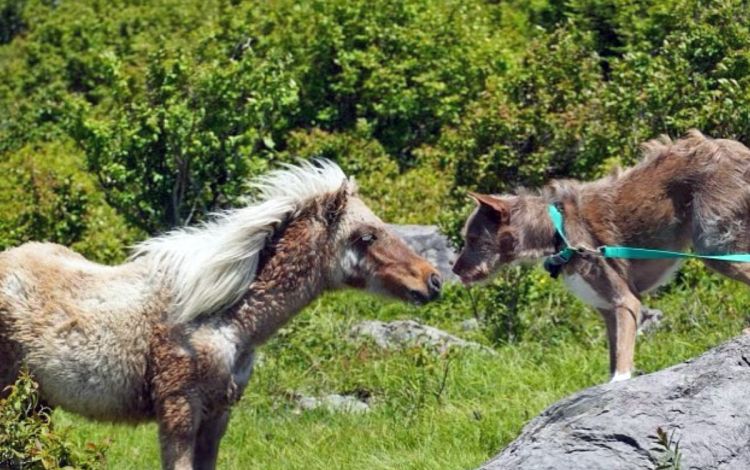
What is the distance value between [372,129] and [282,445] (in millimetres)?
8324

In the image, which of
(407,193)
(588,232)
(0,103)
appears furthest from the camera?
(0,103)

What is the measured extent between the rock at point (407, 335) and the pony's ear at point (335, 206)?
321 cm

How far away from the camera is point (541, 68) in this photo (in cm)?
1390

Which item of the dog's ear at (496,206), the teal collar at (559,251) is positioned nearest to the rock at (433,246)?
the dog's ear at (496,206)

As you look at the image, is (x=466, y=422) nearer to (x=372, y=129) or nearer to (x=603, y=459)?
(x=603, y=459)

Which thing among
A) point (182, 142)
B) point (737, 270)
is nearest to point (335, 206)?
point (737, 270)

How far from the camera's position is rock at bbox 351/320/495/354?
35.6 ft

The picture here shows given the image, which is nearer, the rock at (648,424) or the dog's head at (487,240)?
the rock at (648,424)

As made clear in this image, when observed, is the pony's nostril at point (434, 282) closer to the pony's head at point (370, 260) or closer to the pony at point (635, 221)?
the pony's head at point (370, 260)

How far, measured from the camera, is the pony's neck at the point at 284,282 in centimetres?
725

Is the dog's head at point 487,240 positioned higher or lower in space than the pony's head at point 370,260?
lower

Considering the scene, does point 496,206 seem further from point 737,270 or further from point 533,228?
point 737,270

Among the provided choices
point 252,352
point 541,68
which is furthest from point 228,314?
point 541,68

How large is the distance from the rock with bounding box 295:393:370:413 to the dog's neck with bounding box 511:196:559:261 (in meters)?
1.61
